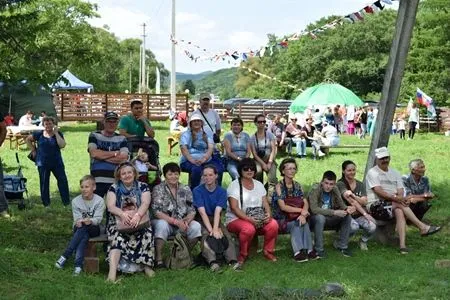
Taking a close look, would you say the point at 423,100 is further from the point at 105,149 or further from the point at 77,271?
the point at 77,271

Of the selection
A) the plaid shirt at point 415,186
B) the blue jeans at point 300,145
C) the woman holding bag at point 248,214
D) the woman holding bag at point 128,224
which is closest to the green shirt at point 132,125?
the woman holding bag at point 128,224

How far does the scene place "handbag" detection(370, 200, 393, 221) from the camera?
27.0 feet

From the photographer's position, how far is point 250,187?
303 inches

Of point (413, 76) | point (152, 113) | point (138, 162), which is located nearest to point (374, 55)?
point (413, 76)

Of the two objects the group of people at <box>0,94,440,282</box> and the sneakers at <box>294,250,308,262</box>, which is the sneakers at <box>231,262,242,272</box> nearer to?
the group of people at <box>0,94,440,282</box>

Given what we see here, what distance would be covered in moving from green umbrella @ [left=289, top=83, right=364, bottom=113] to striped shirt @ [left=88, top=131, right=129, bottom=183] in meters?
21.0

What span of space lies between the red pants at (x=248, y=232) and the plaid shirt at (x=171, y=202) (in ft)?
1.68

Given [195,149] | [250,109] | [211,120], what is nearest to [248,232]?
[195,149]

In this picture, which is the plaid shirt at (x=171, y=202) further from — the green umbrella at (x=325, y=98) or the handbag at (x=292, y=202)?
the green umbrella at (x=325, y=98)

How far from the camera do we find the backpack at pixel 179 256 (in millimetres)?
7070

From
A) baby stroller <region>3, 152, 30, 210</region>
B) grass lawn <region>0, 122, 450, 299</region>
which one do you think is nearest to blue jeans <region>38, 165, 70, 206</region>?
baby stroller <region>3, 152, 30, 210</region>

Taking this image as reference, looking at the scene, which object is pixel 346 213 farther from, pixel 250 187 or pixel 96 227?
pixel 96 227

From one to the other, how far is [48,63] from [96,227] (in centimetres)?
200

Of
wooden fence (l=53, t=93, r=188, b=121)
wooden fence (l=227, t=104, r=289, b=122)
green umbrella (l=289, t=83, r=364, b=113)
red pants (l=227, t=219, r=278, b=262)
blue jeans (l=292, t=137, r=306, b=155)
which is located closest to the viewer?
red pants (l=227, t=219, r=278, b=262)
